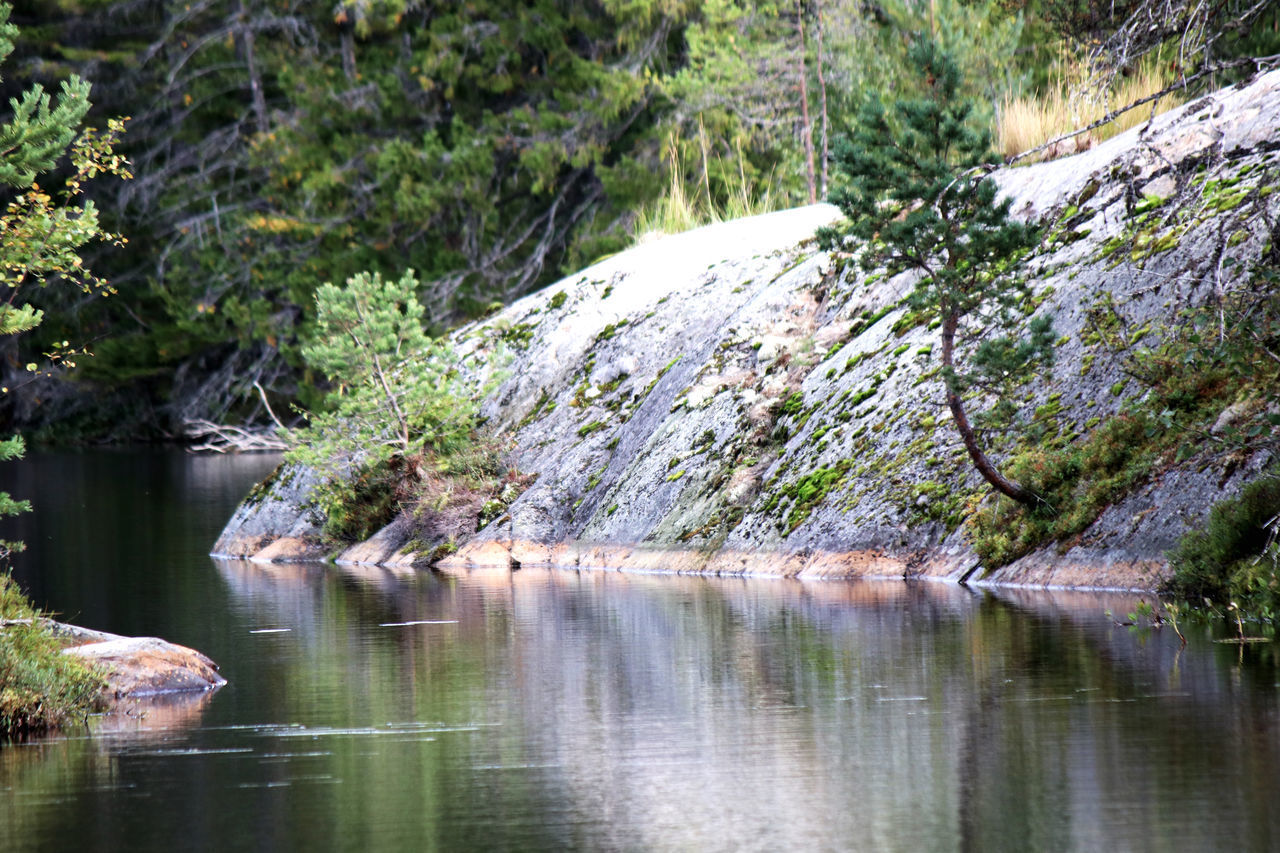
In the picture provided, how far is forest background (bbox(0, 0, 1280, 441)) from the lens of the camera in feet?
120

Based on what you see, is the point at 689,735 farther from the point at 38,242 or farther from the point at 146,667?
the point at 38,242

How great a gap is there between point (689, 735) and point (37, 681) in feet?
14.3

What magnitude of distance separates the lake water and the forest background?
722 inches

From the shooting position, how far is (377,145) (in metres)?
47.2

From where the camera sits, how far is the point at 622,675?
11.5 meters

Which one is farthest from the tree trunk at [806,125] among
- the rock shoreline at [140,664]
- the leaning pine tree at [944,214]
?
the rock shoreline at [140,664]

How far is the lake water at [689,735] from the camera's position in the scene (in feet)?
23.4

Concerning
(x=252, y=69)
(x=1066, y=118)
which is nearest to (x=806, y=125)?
(x=1066, y=118)

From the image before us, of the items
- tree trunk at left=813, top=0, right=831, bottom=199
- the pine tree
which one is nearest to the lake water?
the pine tree

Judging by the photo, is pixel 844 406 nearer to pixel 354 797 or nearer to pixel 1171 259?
pixel 1171 259

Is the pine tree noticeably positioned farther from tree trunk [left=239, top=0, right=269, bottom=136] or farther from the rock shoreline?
tree trunk [left=239, top=0, right=269, bottom=136]

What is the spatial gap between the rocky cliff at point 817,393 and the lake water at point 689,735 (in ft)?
4.57

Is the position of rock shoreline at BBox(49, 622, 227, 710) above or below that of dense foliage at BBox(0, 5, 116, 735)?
below

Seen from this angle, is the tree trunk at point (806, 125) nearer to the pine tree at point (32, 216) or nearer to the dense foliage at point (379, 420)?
the dense foliage at point (379, 420)
